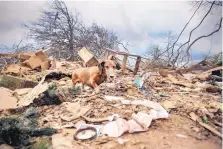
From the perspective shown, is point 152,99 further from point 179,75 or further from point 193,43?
point 179,75

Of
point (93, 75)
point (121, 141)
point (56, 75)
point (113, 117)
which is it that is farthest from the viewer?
point (56, 75)

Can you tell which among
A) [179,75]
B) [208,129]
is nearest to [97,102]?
[208,129]

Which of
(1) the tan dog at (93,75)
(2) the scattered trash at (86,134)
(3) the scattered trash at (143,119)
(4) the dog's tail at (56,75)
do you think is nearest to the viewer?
(2) the scattered trash at (86,134)

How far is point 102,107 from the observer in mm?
4277

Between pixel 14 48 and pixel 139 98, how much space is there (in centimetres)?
690

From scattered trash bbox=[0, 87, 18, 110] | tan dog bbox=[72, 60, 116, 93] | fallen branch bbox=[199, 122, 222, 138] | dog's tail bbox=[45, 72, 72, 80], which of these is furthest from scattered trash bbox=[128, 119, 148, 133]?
dog's tail bbox=[45, 72, 72, 80]

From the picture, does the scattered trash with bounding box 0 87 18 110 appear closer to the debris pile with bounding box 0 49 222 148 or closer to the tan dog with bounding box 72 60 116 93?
the debris pile with bounding box 0 49 222 148

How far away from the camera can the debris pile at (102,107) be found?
3.43 meters

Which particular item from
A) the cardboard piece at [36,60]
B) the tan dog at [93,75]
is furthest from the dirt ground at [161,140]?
the cardboard piece at [36,60]

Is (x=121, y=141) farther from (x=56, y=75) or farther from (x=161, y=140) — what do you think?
(x=56, y=75)

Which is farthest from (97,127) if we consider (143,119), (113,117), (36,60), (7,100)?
(36,60)

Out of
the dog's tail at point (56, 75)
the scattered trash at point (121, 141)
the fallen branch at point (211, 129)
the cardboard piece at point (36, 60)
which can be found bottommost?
the scattered trash at point (121, 141)

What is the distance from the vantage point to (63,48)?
12977 mm

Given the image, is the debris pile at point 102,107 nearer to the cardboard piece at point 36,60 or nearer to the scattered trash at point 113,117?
the scattered trash at point 113,117
